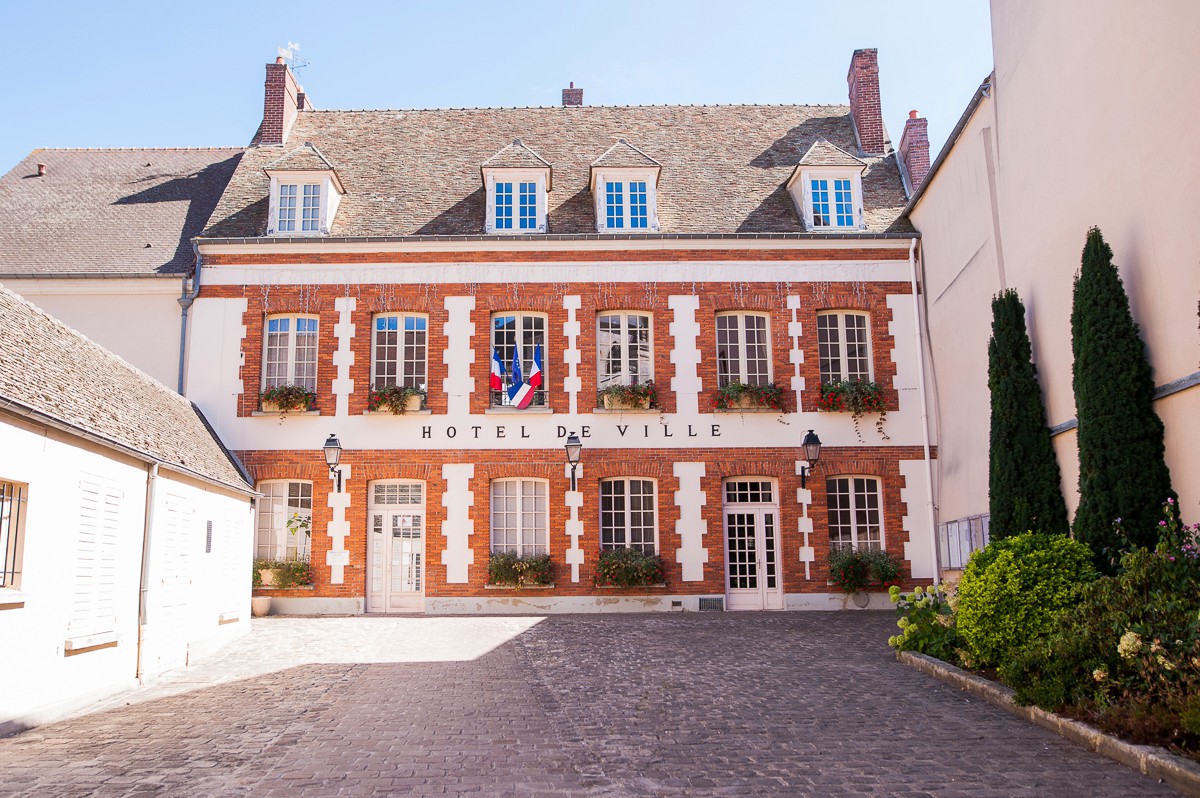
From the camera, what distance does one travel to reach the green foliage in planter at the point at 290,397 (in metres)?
16.6

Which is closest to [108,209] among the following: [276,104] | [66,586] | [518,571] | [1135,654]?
[276,104]

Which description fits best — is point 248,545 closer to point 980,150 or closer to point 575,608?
point 575,608

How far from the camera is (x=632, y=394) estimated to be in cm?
1678

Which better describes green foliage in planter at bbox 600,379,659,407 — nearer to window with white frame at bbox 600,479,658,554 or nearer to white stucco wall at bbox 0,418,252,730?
window with white frame at bbox 600,479,658,554

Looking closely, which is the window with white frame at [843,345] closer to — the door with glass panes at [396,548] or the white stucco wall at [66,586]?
the door with glass panes at [396,548]

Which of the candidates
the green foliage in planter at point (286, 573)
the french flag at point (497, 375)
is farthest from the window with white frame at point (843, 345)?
the green foliage in planter at point (286, 573)

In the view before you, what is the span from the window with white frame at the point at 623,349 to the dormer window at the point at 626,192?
1810 mm

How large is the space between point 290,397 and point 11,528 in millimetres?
8991

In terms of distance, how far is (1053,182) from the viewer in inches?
455

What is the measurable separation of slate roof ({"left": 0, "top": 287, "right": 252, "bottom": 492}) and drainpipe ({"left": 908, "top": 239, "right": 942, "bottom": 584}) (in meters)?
11.7

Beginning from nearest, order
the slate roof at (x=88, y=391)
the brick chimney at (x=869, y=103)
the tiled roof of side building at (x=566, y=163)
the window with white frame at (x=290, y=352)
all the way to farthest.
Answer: the slate roof at (x=88, y=391), the window with white frame at (x=290, y=352), the tiled roof of side building at (x=566, y=163), the brick chimney at (x=869, y=103)

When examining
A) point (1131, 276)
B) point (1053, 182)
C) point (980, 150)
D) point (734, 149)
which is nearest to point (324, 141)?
point (734, 149)

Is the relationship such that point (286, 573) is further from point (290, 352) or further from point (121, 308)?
point (121, 308)

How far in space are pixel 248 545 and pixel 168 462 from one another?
4.03 m
